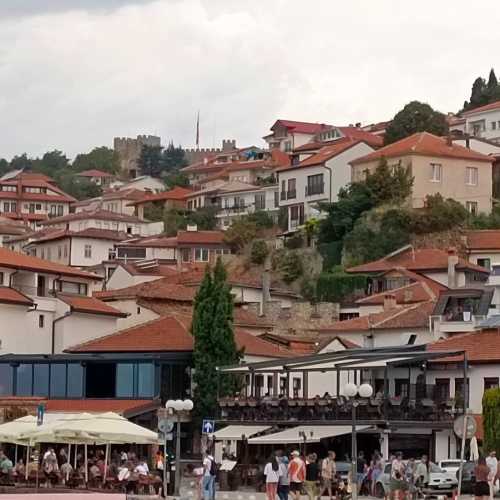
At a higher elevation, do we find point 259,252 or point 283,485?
point 259,252

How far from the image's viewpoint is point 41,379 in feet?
236

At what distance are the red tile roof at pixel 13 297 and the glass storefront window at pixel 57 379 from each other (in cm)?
845

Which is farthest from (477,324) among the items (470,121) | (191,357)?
(470,121)

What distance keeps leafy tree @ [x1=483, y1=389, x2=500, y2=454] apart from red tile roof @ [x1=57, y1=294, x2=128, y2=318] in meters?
29.5

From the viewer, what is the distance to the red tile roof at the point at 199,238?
13000cm

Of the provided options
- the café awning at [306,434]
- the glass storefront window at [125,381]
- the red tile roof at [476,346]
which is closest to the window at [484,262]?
the red tile roof at [476,346]

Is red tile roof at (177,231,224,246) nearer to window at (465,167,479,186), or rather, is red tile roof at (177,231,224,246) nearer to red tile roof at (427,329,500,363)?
window at (465,167,479,186)

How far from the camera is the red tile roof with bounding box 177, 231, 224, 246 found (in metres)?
130

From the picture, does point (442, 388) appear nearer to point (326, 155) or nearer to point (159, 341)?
point (159, 341)

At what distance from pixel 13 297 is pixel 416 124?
168 ft

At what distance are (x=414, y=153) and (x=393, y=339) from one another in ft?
101

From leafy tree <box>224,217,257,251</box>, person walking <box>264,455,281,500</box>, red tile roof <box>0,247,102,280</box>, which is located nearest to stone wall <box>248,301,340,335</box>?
red tile roof <box>0,247,102,280</box>

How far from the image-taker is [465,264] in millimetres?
92875

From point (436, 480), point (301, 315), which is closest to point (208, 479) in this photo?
point (436, 480)
